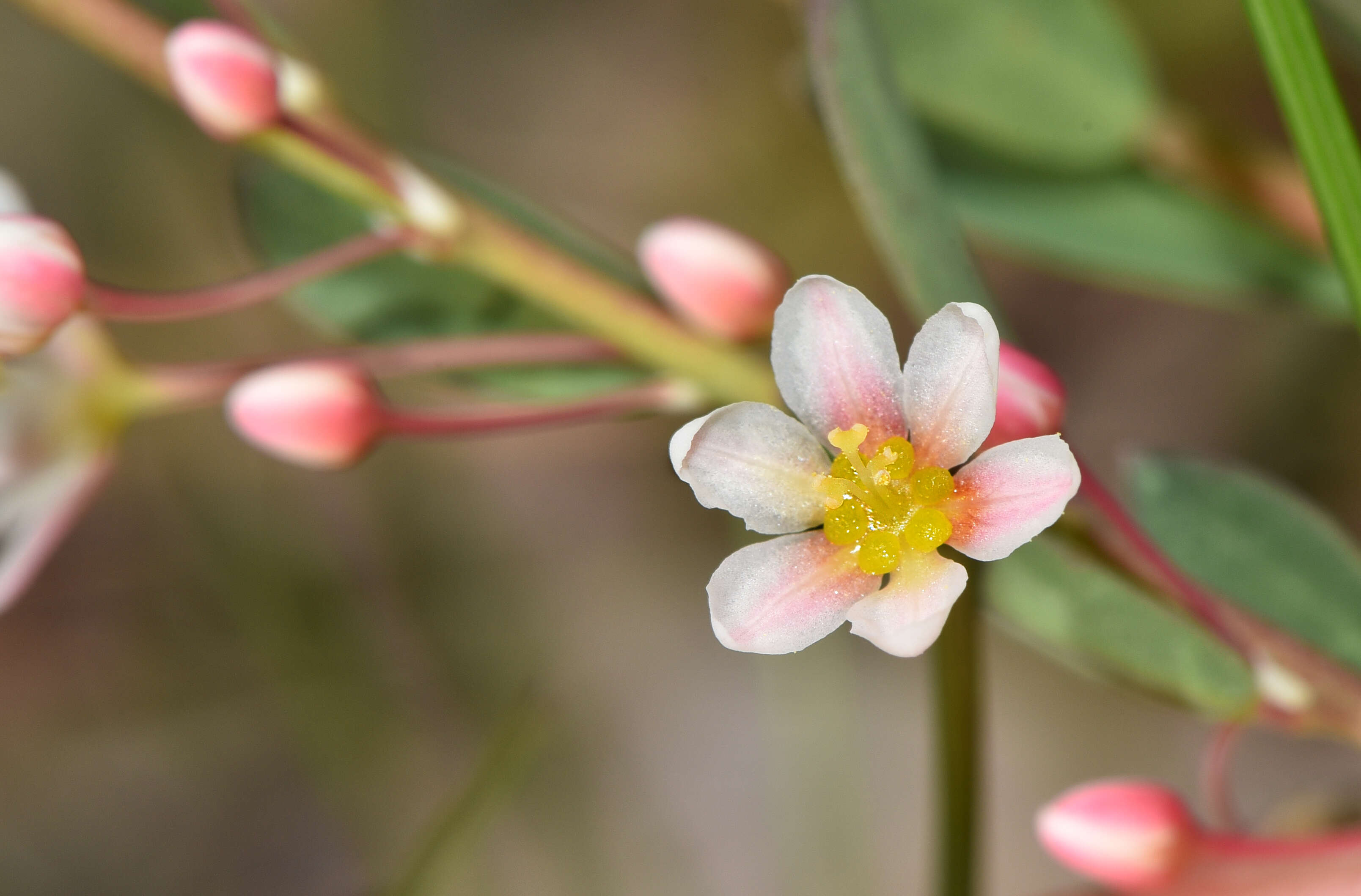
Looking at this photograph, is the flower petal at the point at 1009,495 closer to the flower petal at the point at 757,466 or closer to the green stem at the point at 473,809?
the flower petal at the point at 757,466

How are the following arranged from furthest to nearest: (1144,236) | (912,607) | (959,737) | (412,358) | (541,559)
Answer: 1. (541,559)
2. (1144,236)
3. (412,358)
4. (959,737)
5. (912,607)

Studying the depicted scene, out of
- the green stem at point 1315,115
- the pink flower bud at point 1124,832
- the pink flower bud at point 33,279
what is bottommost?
the pink flower bud at point 33,279

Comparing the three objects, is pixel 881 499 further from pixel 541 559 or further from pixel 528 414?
pixel 541 559

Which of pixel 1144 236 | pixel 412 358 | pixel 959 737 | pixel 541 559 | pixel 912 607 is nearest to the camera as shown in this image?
pixel 912 607

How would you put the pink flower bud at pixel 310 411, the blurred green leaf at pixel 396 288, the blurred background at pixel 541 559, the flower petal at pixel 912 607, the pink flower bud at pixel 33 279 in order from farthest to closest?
the blurred background at pixel 541 559 → the blurred green leaf at pixel 396 288 → the pink flower bud at pixel 310 411 → the pink flower bud at pixel 33 279 → the flower petal at pixel 912 607

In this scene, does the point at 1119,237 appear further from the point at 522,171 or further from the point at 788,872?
the point at 522,171

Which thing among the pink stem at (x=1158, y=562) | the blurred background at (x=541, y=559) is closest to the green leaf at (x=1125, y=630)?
the pink stem at (x=1158, y=562)

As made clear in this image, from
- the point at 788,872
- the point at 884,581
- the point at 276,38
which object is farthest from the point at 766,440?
the point at 788,872

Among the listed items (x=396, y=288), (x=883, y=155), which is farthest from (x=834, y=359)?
(x=396, y=288)
